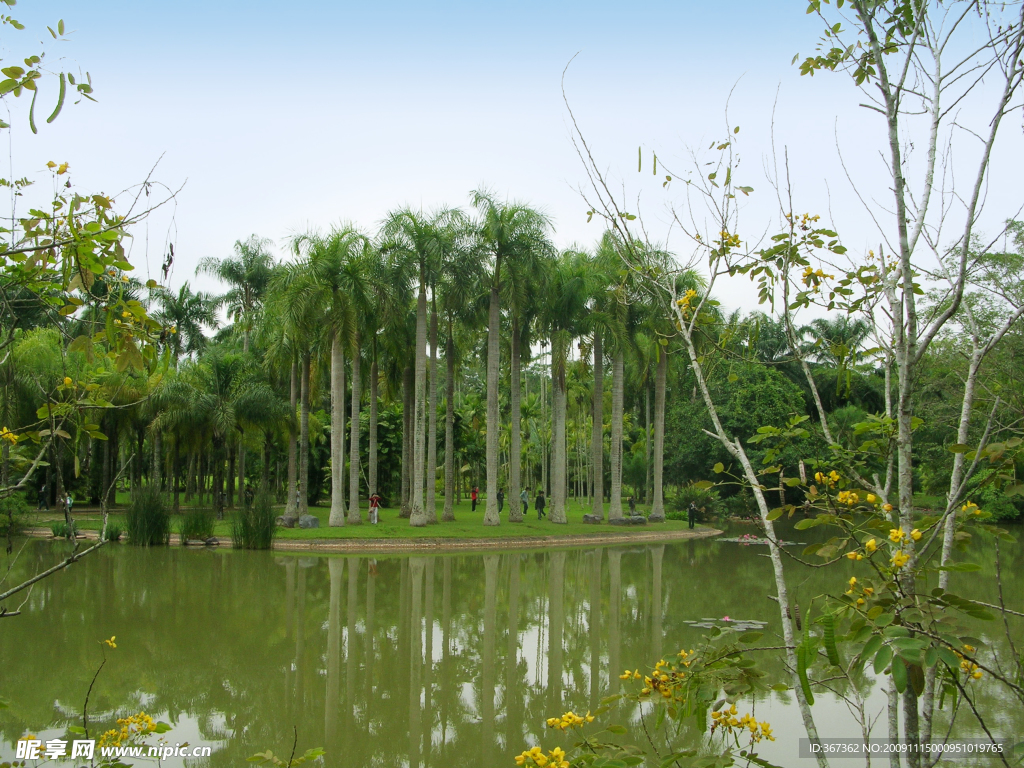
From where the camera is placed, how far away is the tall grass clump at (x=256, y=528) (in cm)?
2148

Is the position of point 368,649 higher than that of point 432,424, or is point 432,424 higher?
point 432,424

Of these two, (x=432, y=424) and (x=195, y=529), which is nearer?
(x=195, y=529)

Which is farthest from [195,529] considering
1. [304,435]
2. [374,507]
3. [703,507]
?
[703,507]

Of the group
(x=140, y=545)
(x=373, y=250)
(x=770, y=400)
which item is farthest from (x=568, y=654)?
(x=770, y=400)

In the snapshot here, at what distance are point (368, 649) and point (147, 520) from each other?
13.7m

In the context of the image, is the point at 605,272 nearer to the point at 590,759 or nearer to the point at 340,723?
the point at 340,723

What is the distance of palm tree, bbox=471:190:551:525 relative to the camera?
26.2 metres

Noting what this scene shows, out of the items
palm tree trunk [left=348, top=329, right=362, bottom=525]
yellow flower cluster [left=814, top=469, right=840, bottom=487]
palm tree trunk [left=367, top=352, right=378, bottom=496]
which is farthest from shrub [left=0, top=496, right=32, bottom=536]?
yellow flower cluster [left=814, top=469, right=840, bottom=487]

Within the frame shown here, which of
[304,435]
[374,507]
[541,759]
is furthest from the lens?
[374,507]

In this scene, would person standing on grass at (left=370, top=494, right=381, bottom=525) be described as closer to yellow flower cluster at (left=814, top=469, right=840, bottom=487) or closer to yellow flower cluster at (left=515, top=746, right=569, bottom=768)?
yellow flower cluster at (left=515, top=746, right=569, bottom=768)

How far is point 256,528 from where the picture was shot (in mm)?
21469

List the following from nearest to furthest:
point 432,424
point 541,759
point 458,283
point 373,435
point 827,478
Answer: point 541,759
point 827,478
point 458,283
point 432,424
point 373,435

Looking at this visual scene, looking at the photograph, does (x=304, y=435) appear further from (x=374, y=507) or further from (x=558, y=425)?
(x=558, y=425)

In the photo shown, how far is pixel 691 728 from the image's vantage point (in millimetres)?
6824
